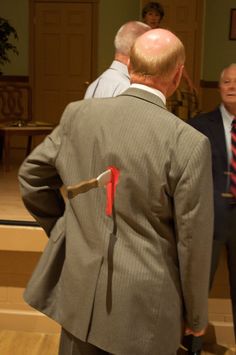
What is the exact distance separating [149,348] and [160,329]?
0.06m

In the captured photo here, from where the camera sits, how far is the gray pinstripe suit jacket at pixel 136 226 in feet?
5.19

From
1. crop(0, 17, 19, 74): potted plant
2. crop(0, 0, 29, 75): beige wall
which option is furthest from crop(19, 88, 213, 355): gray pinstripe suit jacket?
crop(0, 0, 29, 75): beige wall

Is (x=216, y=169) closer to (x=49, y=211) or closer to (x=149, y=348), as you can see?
(x=49, y=211)

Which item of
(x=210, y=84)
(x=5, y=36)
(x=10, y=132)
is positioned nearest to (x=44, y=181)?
(x=10, y=132)

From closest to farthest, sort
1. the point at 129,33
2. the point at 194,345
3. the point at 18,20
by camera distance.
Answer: the point at 129,33 < the point at 194,345 < the point at 18,20

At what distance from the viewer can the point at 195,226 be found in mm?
1594

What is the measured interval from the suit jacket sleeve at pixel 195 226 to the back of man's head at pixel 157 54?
22 cm

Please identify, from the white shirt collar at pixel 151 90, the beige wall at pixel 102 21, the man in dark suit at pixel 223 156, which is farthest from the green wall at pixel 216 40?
the white shirt collar at pixel 151 90

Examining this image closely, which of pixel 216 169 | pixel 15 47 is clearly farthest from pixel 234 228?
pixel 15 47

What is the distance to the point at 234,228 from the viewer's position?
2.80m

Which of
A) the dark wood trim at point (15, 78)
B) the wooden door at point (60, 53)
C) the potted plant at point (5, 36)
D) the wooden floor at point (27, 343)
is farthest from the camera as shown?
the dark wood trim at point (15, 78)

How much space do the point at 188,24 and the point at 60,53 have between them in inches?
72.3

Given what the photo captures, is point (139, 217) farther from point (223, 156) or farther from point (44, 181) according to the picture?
point (223, 156)

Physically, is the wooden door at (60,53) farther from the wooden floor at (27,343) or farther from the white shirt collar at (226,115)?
the white shirt collar at (226,115)
